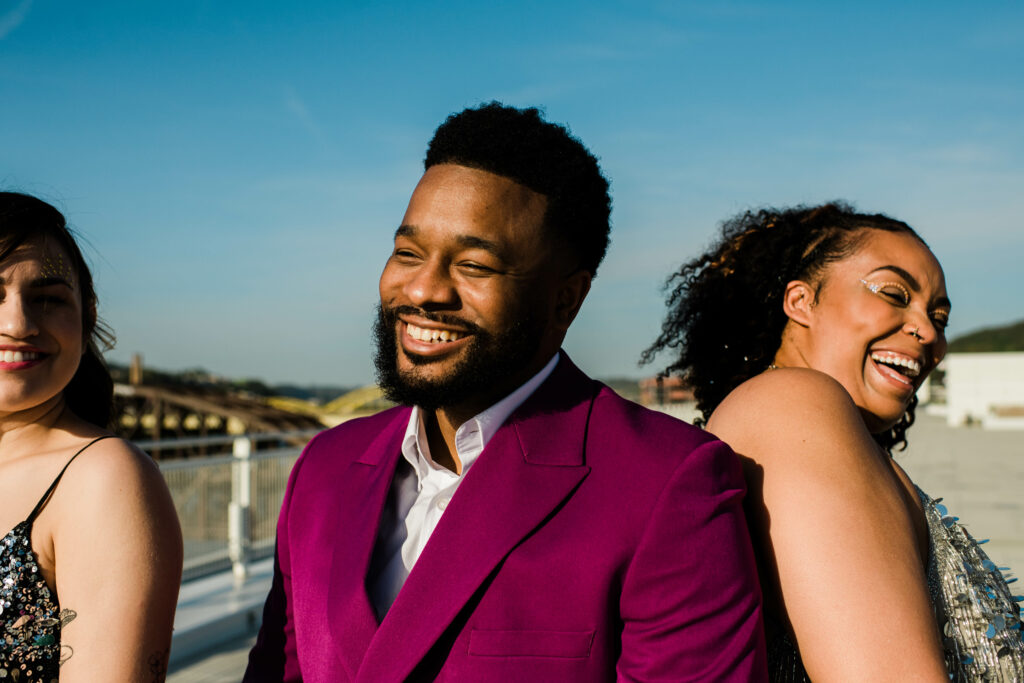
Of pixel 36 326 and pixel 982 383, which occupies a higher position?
pixel 36 326

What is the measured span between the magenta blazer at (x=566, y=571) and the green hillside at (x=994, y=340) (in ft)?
358

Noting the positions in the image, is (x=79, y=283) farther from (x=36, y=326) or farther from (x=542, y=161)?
(x=542, y=161)

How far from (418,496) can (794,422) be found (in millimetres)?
851

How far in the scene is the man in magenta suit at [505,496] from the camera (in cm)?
163

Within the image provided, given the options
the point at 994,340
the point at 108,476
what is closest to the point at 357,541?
the point at 108,476

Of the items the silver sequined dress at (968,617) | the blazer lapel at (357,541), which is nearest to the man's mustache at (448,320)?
the blazer lapel at (357,541)

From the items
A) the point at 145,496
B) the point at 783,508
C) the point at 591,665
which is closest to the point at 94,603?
the point at 145,496

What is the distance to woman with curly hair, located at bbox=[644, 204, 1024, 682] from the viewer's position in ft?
5.67

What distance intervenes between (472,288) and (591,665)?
0.76m

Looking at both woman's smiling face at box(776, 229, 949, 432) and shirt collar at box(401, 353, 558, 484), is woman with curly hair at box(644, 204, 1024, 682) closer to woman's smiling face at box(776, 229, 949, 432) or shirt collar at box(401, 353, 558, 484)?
woman's smiling face at box(776, 229, 949, 432)

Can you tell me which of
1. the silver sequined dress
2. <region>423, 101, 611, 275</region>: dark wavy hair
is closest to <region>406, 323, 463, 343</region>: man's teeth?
<region>423, 101, 611, 275</region>: dark wavy hair

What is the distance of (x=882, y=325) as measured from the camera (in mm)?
2264

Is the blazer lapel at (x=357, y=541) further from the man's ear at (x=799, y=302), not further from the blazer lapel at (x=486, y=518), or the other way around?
the man's ear at (x=799, y=302)

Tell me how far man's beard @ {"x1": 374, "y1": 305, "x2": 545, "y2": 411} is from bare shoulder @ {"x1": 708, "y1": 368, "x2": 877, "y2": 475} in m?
0.50
